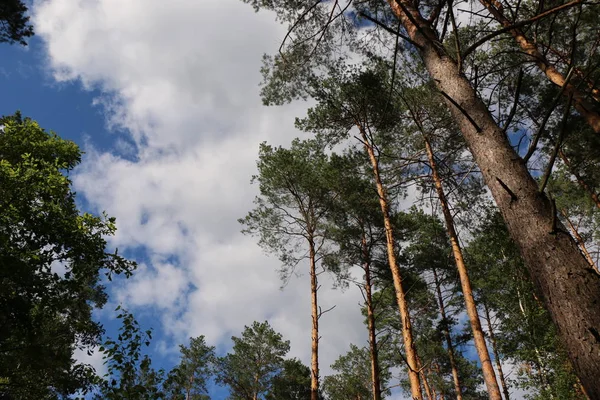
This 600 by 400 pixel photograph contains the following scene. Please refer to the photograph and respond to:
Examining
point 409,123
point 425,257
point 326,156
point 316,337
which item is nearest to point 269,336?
point 425,257

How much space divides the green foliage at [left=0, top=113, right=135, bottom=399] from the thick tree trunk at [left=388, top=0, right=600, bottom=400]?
6980 mm

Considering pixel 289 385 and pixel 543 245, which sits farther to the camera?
pixel 289 385

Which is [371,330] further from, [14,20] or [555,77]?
[14,20]

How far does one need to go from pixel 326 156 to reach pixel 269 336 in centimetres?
1488

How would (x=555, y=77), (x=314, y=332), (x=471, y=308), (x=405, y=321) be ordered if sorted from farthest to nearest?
(x=314, y=332) → (x=471, y=308) → (x=405, y=321) → (x=555, y=77)

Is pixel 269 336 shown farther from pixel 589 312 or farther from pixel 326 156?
pixel 589 312

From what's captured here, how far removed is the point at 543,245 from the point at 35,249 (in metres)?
9.14

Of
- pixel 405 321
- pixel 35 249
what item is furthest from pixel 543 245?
pixel 35 249

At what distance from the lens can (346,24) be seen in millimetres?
6953

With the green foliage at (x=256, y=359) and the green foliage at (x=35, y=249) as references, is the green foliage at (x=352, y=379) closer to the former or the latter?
the green foliage at (x=256, y=359)

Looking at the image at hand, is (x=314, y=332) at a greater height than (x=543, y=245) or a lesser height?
greater

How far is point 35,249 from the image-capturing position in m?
7.52

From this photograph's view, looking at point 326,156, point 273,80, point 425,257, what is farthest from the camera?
point 425,257

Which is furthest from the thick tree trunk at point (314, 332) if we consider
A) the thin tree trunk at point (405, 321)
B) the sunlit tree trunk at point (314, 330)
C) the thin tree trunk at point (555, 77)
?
the thin tree trunk at point (555, 77)
